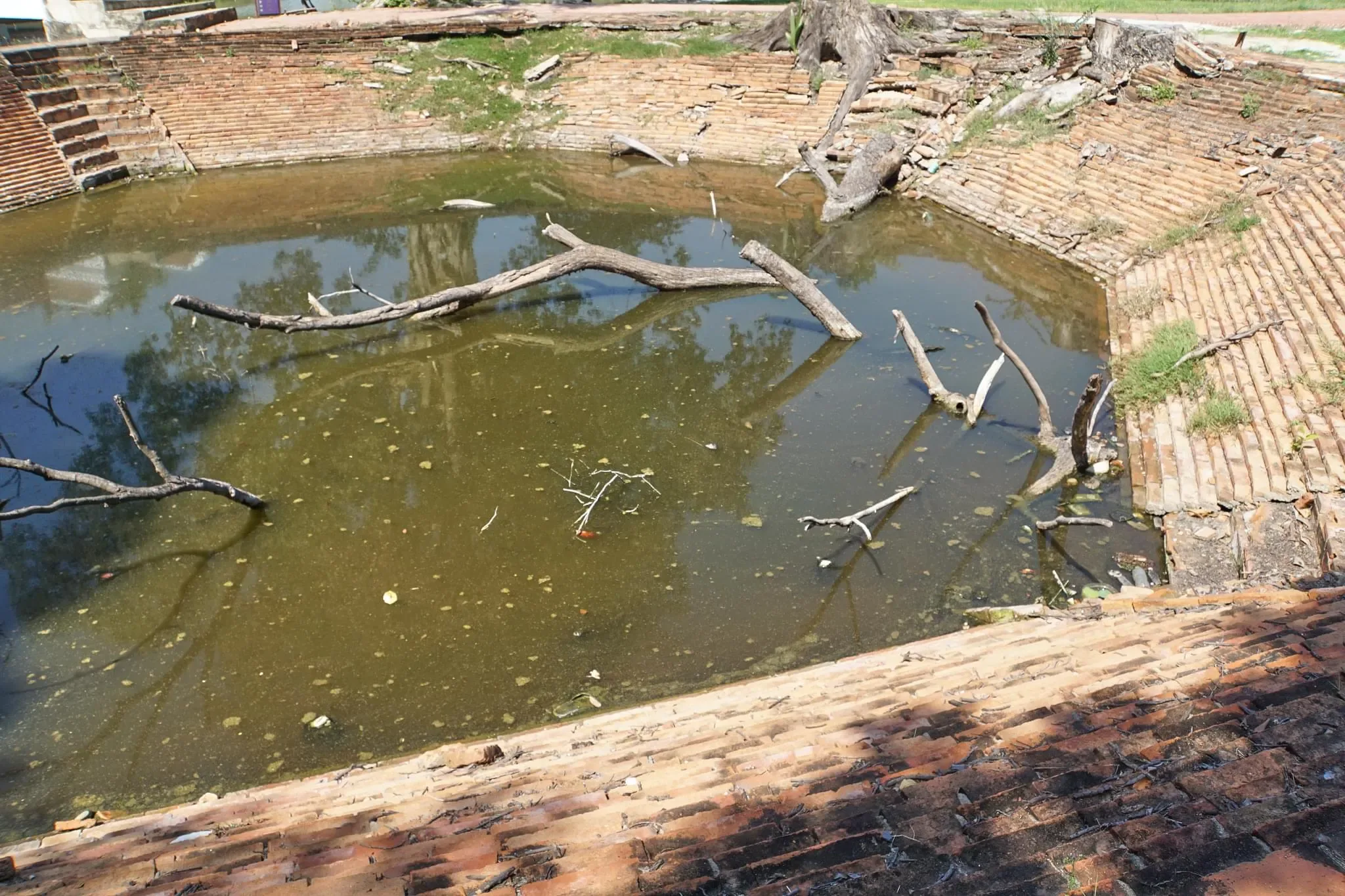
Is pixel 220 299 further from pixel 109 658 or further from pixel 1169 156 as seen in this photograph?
pixel 1169 156

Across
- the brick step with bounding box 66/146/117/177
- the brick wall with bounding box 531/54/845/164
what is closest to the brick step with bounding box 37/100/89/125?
the brick step with bounding box 66/146/117/177

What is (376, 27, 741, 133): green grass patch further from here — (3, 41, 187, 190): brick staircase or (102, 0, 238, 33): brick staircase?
(3, 41, 187, 190): brick staircase

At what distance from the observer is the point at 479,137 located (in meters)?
22.0

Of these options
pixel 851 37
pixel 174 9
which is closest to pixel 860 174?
pixel 851 37

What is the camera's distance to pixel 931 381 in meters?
10.9

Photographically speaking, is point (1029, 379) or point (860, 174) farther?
point (860, 174)

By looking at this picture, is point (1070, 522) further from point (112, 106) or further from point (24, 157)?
point (112, 106)

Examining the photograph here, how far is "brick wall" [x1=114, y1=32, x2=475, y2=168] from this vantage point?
20547 millimetres

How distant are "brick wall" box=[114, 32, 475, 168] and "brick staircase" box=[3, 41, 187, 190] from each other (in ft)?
1.15

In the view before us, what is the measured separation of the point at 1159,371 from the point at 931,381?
2322mm

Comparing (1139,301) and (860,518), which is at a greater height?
(1139,301)

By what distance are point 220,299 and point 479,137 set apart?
9.60 m

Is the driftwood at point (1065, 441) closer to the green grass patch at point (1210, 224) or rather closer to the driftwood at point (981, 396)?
the driftwood at point (981, 396)

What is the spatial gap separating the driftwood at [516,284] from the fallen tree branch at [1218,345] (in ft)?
16.9
